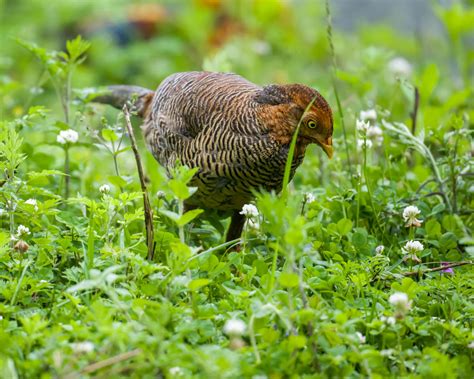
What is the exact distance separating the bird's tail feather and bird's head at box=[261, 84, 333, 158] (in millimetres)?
1116

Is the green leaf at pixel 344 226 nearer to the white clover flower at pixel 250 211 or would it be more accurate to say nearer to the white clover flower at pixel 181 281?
the white clover flower at pixel 250 211

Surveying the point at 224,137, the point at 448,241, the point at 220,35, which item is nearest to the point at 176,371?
the point at 224,137

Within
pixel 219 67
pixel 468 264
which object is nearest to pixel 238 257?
pixel 468 264

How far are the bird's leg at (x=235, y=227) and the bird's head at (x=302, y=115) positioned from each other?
1.91ft

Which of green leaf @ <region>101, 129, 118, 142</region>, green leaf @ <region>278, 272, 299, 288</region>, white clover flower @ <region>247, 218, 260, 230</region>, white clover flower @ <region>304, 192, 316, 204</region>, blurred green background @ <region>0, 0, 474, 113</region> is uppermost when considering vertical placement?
green leaf @ <region>101, 129, 118, 142</region>

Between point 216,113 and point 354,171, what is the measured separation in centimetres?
109

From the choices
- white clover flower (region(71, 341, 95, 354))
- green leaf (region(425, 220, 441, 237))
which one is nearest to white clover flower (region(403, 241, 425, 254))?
green leaf (region(425, 220, 441, 237))

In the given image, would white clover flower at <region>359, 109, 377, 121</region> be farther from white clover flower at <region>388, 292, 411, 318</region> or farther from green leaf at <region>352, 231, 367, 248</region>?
white clover flower at <region>388, 292, 411, 318</region>

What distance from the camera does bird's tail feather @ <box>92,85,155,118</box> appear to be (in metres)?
4.77

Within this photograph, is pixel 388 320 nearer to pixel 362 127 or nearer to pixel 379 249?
pixel 379 249

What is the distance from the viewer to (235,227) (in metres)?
4.26

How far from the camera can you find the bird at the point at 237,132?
3.78 m

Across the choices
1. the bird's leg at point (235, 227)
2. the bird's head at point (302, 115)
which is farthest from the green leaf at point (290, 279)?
the bird's leg at point (235, 227)

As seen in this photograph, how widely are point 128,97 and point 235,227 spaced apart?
3.72 feet
